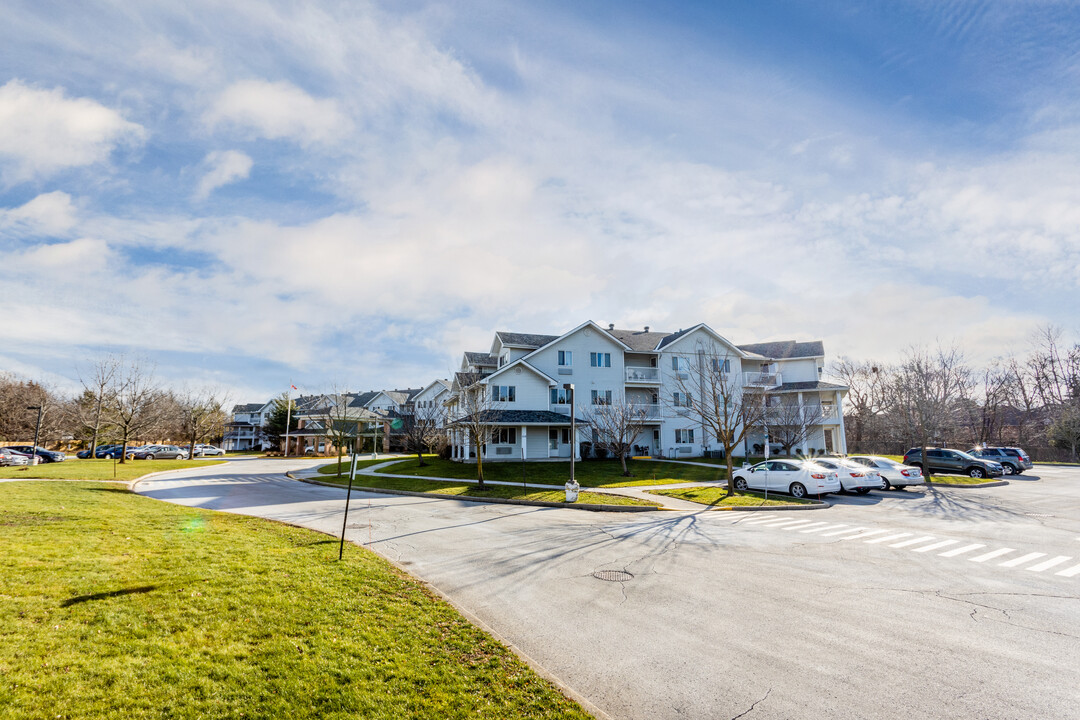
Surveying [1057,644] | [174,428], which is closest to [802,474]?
[1057,644]

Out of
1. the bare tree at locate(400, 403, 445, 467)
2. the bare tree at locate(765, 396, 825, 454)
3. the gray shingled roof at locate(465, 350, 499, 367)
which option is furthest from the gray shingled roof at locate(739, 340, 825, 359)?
the bare tree at locate(400, 403, 445, 467)

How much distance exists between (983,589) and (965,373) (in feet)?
116

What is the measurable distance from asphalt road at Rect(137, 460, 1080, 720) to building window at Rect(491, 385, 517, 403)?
2043cm

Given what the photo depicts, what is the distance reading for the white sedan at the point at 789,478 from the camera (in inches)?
→ 877

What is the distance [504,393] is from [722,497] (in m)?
19.0

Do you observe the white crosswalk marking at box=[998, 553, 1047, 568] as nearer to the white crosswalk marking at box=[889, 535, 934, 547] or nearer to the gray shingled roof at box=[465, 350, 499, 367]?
the white crosswalk marking at box=[889, 535, 934, 547]

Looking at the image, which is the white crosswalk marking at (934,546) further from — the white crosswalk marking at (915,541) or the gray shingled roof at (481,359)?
the gray shingled roof at (481,359)

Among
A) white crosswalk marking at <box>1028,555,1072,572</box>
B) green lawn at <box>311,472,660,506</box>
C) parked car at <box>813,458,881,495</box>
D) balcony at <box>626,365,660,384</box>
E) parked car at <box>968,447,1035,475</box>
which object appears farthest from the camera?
balcony at <box>626,365,660,384</box>

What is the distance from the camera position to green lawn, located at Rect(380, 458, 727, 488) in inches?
1094

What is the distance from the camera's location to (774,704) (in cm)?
510

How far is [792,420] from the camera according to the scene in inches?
1458

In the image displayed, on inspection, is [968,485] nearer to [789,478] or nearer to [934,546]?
[789,478]

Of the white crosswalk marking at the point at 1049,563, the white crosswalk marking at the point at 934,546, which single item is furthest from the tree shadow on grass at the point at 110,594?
the white crosswalk marking at the point at 1049,563

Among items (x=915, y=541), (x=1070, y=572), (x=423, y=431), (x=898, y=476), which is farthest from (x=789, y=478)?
(x=423, y=431)
